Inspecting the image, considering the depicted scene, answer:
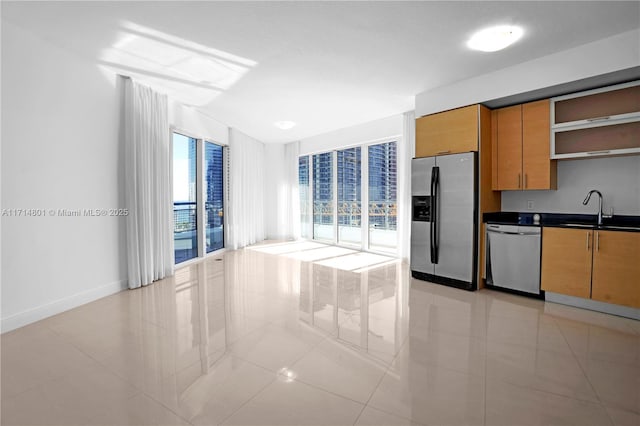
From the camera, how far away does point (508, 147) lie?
402cm

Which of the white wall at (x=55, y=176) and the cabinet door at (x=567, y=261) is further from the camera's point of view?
the cabinet door at (x=567, y=261)

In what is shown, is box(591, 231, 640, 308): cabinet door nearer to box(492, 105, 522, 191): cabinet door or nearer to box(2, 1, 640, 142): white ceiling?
box(492, 105, 522, 191): cabinet door

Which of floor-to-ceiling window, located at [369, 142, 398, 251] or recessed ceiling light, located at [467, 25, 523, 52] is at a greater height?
recessed ceiling light, located at [467, 25, 523, 52]

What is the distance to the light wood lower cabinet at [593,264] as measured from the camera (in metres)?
3.01

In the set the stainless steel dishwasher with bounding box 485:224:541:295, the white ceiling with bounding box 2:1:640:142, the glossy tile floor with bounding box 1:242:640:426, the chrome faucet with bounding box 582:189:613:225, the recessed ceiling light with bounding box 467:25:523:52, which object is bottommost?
the glossy tile floor with bounding box 1:242:640:426

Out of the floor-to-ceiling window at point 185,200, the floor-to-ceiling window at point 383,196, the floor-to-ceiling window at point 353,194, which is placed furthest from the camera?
the floor-to-ceiling window at point 353,194

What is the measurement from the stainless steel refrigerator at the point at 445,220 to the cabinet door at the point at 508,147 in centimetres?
46

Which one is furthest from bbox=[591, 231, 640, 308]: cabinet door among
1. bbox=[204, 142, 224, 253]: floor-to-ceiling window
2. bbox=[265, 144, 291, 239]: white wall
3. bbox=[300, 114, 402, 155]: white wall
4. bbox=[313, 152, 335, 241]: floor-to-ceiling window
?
bbox=[265, 144, 291, 239]: white wall

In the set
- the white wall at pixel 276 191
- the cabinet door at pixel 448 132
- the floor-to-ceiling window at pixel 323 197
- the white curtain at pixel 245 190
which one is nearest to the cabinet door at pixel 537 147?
the cabinet door at pixel 448 132

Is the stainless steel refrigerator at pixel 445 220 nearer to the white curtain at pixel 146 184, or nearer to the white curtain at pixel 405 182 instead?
the white curtain at pixel 405 182

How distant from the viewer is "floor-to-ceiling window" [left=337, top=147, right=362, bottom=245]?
22.6 ft

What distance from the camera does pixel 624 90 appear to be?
334cm

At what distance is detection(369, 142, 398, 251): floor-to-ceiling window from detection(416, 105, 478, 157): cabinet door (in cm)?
168

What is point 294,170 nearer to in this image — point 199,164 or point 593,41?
point 199,164
